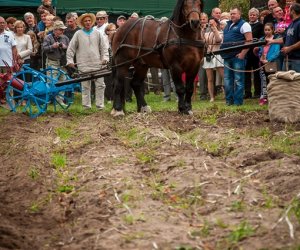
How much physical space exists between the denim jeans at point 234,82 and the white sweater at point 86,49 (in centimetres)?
285

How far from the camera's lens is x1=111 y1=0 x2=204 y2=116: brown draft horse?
549 inches

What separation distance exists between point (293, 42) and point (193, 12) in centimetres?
217

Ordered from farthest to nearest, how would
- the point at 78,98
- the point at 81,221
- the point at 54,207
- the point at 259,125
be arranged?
the point at 78,98 < the point at 259,125 < the point at 54,207 < the point at 81,221

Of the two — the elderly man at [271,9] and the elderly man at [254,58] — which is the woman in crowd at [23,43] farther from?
the elderly man at [271,9]

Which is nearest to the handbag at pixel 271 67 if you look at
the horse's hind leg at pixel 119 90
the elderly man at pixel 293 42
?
the elderly man at pixel 293 42

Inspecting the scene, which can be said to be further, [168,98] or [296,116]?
[168,98]

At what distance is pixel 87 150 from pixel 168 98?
979 cm

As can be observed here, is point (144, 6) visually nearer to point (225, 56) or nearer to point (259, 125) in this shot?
point (225, 56)

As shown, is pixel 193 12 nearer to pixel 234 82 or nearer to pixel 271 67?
pixel 271 67

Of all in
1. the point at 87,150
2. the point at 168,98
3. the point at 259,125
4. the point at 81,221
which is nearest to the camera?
the point at 81,221

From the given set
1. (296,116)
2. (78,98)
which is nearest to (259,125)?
(296,116)

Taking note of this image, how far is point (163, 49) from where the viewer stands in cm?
1429

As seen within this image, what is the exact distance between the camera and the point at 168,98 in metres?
19.9

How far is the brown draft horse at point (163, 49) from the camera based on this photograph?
13938mm
